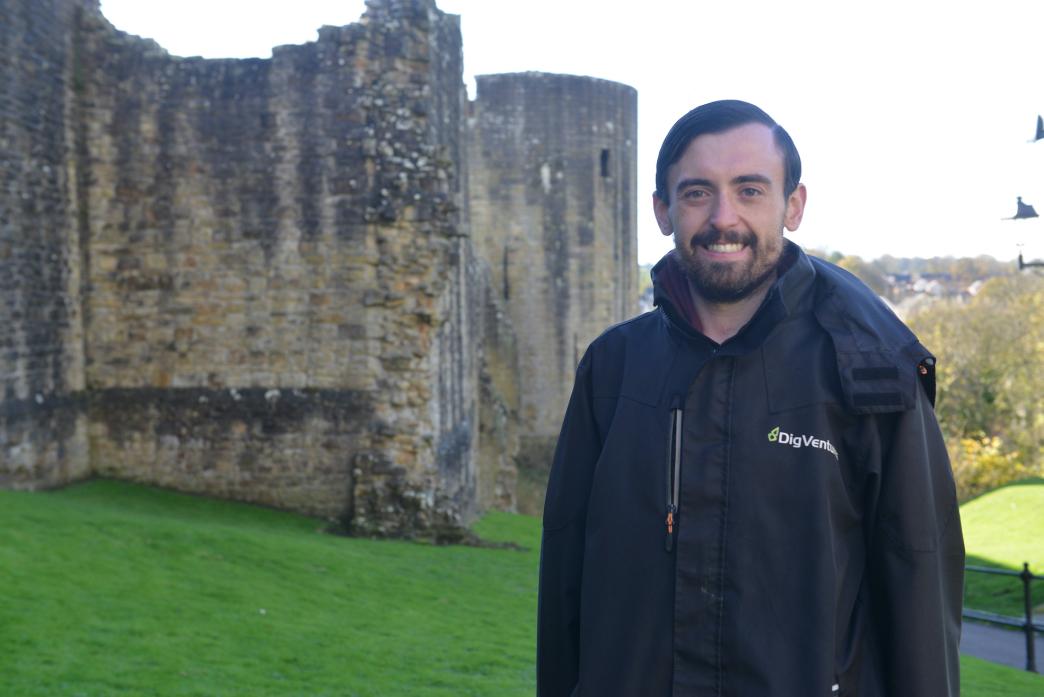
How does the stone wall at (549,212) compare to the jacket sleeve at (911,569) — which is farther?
the stone wall at (549,212)

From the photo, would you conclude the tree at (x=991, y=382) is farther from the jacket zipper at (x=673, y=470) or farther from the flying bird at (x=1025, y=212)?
the jacket zipper at (x=673, y=470)

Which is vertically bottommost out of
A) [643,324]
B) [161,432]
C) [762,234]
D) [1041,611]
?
[1041,611]

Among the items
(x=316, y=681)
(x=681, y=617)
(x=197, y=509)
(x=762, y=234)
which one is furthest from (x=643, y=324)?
(x=197, y=509)

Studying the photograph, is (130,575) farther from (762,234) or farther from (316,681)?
(762,234)

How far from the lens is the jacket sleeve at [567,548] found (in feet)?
9.39

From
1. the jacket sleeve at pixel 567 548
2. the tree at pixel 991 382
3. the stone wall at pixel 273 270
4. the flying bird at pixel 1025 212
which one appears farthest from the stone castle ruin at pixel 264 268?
the tree at pixel 991 382

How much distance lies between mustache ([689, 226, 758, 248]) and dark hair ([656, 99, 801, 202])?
0.17 meters

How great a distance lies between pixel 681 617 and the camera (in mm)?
2514

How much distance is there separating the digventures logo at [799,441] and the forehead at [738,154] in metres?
0.62

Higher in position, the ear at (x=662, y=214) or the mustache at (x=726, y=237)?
the ear at (x=662, y=214)

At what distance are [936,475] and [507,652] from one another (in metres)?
5.20

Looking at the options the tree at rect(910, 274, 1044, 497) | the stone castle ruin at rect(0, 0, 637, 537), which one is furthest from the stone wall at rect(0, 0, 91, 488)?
the tree at rect(910, 274, 1044, 497)

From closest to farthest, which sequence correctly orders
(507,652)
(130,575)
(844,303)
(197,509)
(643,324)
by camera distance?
(844,303) → (643,324) → (507,652) → (130,575) → (197,509)

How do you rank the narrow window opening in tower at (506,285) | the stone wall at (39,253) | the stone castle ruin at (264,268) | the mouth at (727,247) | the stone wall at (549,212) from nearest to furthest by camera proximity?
the mouth at (727,247) → the stone wall at (39,253) → the stone castle ruin at (264,268) → the stone wall at (549,212) → the narrow window opening in tower at (506,285)
